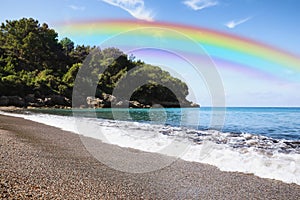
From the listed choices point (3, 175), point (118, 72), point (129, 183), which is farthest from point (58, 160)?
point (118, 72)

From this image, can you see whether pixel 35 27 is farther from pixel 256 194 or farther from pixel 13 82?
pixel 256 194

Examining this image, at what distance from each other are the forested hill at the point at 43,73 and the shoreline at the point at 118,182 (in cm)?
4288

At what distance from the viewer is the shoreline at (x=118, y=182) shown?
4258 millimetres

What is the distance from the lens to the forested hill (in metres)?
53.4

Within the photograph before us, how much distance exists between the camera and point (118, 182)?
495 centimetres

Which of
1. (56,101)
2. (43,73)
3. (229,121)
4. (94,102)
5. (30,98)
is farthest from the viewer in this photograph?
(43,73)

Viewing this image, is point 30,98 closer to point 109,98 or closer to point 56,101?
point 56,101

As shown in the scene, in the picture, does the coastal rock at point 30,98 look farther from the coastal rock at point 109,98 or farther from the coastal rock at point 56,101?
the coastal rock at point 109,98

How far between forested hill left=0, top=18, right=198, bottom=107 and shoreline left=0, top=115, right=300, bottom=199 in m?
42.9

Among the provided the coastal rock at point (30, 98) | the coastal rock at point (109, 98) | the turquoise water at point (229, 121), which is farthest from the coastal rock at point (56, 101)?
the turquoise water at point (229, 121)

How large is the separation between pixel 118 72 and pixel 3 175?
194 ft

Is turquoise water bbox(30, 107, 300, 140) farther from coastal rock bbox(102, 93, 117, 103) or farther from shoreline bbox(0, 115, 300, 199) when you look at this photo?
coastal rock bbox(102, 93, 117, 103)

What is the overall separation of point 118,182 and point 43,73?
2728 inches

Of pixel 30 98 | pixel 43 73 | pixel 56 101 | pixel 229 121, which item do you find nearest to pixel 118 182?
pixel 229 121
